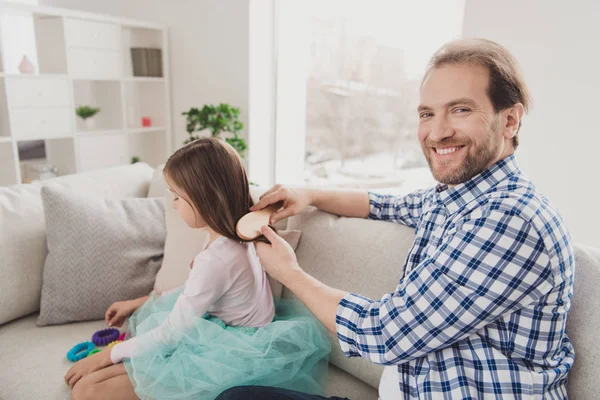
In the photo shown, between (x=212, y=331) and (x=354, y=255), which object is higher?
(x=354, y=255)

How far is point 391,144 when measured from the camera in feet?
11.4

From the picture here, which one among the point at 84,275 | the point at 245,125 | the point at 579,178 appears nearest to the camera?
the point at 84,275

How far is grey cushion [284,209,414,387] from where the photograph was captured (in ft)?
4.44

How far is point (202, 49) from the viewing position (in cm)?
336

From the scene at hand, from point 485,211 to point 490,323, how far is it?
0.21 m

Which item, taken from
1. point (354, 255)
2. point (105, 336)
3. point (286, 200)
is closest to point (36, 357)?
point (105, 336)

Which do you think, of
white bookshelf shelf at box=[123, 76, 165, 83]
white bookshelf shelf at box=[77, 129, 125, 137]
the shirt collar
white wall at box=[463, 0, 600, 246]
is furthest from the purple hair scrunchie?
white bookshelf shelf at box=[123, 76, 165, 83]

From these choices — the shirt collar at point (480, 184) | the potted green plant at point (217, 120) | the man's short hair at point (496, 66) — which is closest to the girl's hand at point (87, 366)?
the shirt collar at point (480, 184)

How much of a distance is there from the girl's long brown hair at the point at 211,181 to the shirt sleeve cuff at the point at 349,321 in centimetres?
46

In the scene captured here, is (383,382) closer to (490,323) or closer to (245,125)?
(490,323)

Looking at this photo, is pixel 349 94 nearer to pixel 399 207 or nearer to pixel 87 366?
pixel 399 207

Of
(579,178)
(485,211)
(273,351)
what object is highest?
(485,211)

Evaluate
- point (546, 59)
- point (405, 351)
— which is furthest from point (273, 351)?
point (546, 59)

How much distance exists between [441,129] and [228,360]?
75 centimetres
